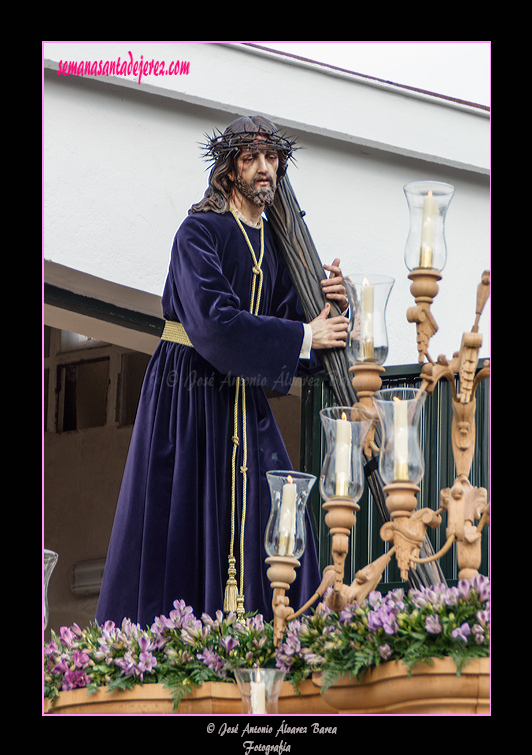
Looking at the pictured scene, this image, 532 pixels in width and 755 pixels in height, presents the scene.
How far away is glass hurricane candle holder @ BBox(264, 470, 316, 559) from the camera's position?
11.1ft

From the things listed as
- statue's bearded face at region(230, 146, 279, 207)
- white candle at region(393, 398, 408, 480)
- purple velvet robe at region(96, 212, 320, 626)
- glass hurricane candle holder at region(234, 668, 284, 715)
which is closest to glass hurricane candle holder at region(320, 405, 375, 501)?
white candle at region(393, 398, 408, 480)

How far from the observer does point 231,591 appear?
418cm

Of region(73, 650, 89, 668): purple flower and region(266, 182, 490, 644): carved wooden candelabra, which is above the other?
region(266, 182, 490, 644): carved wooden candelabra

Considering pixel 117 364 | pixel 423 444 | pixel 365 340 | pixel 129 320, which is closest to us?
pixel 365 340

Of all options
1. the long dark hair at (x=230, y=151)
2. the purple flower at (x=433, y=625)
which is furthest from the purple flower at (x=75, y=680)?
the long dark hair at (x=230, y=151)

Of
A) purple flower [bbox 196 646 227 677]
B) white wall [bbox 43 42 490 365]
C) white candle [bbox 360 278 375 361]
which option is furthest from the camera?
white wall [bbox 43 42 490 365]

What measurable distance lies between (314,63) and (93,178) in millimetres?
1092

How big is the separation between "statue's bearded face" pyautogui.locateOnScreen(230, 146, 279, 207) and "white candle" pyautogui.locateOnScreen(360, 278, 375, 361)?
37.4 inches

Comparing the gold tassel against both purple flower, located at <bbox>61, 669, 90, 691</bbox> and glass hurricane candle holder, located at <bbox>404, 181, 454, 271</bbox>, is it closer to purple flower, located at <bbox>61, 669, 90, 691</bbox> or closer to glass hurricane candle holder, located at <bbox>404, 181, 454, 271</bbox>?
purple flower, located at <bbox>61, 669, 90, 691</bbox>

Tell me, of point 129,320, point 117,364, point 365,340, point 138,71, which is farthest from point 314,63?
point 117,364

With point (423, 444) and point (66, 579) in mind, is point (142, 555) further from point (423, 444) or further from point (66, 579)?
point (66, 579)

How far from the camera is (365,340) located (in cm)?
368

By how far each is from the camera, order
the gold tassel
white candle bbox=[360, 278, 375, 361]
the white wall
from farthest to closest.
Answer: the white wall
the gold tassel
white candle bbox=[360, 278, 375, 361]

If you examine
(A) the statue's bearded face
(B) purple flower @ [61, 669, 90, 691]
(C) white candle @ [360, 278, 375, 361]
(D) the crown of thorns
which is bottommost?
(B) purple flower @ [61, 669, 90, 691]
